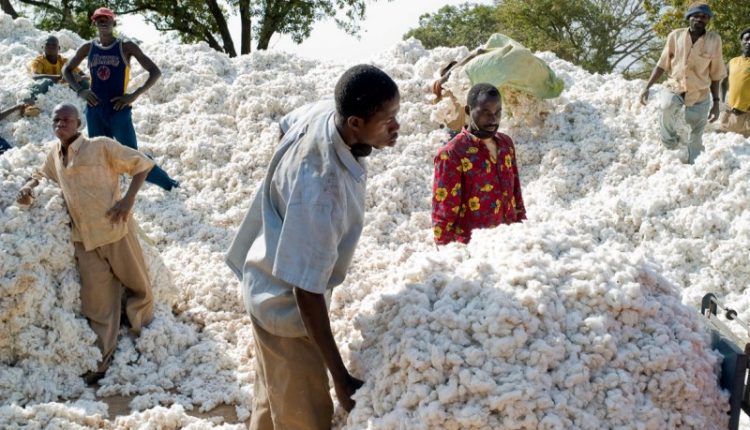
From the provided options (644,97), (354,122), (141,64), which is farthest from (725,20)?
(354,122)

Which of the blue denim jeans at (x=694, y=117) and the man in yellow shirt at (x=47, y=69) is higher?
the man in yellow shirt at (x=47, y=69)

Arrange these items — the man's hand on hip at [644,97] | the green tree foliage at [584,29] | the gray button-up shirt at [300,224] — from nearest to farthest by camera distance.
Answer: the gray button-up shirt at [300,224], the man's hand on hip at [644,97], the green tree foliage at [584,29]

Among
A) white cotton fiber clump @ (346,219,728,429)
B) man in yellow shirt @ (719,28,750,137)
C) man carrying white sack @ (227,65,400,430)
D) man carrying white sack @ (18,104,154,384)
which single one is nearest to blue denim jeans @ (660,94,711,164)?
man in yellow shirt @ (719,28,750,137)

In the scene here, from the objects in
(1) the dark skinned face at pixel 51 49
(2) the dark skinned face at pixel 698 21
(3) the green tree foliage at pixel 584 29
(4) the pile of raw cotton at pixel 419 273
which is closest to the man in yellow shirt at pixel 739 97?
(4) the pile of raw cotton at pixel 419 273

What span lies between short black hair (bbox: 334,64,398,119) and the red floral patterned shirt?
1101 mm

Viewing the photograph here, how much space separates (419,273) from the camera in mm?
2123

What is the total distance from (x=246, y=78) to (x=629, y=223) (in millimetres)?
3808

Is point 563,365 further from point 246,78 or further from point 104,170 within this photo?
point 246,78

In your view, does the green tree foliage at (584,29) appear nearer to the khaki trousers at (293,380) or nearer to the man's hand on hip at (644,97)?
the man's hand on hip at (644,97)

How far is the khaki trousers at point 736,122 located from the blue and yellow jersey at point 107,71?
4.85 meters

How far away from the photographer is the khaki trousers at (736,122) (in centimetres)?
566

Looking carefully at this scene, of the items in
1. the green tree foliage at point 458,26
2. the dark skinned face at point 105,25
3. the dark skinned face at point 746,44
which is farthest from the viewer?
the green tree foliage at point 458,26

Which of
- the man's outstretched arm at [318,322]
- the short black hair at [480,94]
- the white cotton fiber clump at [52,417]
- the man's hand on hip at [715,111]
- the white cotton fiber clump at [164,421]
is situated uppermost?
the short black hair at [480,94]

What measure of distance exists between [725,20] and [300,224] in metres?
10.6
